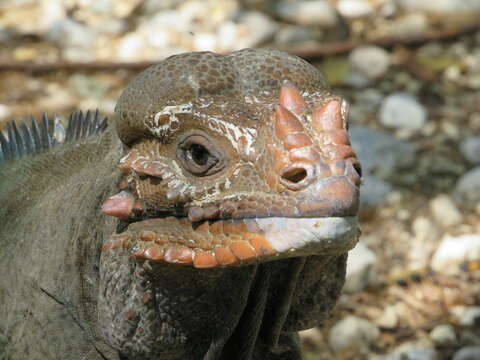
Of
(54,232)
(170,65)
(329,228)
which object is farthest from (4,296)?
(329,228)

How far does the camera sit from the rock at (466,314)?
491 centimetres

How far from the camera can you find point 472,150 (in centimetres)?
646

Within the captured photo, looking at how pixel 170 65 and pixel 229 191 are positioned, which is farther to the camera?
pixel 170 65

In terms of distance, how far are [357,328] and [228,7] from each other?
4.78 m

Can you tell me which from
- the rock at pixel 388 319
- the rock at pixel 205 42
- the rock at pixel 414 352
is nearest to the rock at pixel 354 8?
the rock at pixel 205 42

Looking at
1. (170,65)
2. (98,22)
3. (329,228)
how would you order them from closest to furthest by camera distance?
1. (329,228)
2. (170,65)
3. (98,22)

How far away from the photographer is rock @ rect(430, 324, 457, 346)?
Result: 479 cm

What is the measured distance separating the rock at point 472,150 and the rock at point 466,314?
1.66 metres

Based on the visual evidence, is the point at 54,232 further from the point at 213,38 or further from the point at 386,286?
the point at 213,38

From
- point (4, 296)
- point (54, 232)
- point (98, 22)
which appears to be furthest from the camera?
point (98, 22)

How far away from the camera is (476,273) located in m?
5.34

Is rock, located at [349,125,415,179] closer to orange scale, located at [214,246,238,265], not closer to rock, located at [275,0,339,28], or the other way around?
rock, located at [275,0,339,28]

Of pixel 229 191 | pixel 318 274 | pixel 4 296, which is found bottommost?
pixel 4 296

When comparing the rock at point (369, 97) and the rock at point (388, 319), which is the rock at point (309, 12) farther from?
the rock at point (388, 319)
